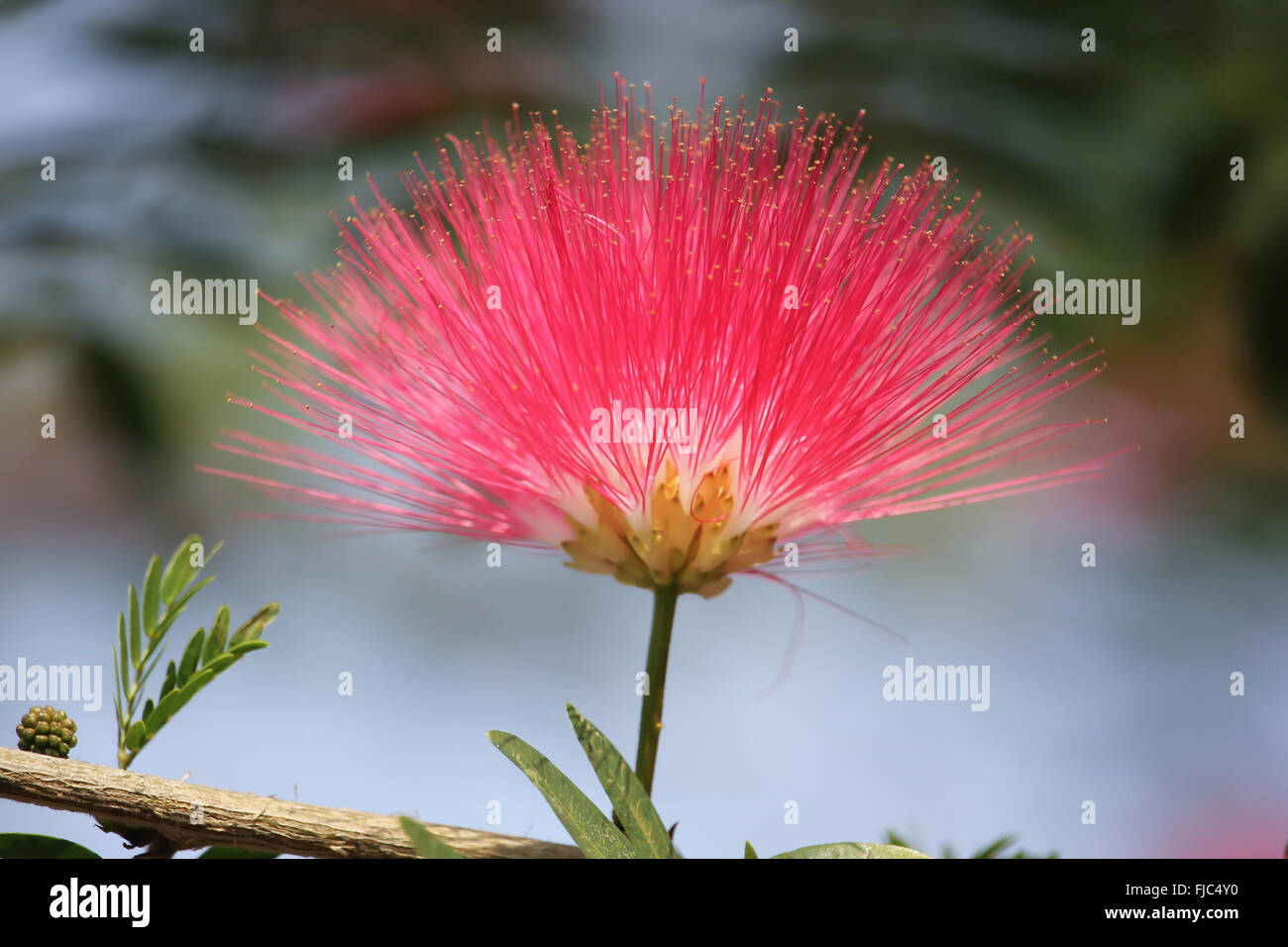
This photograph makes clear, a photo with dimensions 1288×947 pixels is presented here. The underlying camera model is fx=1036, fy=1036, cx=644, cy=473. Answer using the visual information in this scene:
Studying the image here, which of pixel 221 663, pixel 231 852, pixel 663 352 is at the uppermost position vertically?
pixel 663 352

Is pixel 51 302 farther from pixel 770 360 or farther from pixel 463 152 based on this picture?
pixel 770 360

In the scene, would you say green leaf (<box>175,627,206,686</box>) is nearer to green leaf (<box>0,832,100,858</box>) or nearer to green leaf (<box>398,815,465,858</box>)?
green leaf (<box>0,832,100,858</box>)

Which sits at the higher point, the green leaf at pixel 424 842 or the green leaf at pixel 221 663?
the green leaf at pixel 221 663

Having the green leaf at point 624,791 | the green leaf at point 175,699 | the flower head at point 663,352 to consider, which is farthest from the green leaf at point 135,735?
the green leaf at point 624,791

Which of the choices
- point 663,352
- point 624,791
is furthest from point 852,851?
point 663,352

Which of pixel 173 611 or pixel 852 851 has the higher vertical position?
pixel 173 611

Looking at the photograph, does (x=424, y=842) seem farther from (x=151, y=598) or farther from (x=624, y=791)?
(x=151, y=598)

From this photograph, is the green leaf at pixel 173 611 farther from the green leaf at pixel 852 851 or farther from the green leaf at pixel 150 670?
the green leaf at pixel 852 851
